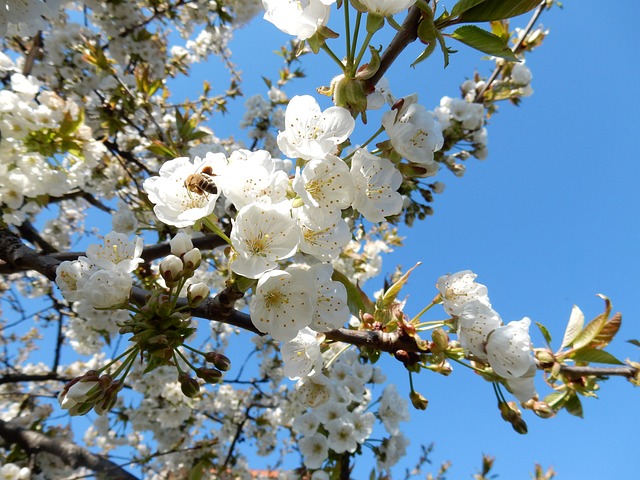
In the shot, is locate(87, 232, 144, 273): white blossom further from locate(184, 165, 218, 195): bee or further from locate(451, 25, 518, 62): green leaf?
locate(451, 25, 518, 62): green leaf

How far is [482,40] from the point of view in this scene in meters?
0.94

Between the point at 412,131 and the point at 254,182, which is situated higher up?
the point at 412,131

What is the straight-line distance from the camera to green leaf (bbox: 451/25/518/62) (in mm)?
933

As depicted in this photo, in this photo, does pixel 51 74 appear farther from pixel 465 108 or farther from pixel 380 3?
pixel 380 3

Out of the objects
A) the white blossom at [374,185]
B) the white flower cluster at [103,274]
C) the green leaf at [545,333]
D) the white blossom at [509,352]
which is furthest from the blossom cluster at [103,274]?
the green leaf at [545,333]

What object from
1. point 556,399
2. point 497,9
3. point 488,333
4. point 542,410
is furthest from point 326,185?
point 556,399

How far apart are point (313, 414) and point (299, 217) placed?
7.76ft

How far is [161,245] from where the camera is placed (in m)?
1.97

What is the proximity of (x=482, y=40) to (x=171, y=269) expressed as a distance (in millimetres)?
908

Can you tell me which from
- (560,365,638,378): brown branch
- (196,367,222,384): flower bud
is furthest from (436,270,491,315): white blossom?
(196,367,222,384): flower bud

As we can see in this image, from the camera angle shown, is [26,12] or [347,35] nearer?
[347,35]

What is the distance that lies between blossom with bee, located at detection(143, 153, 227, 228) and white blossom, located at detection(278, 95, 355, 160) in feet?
0.58

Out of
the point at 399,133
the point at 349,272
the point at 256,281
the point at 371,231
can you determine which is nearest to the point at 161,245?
the point at 256,281

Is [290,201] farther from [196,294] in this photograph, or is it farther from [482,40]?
[482,40]
